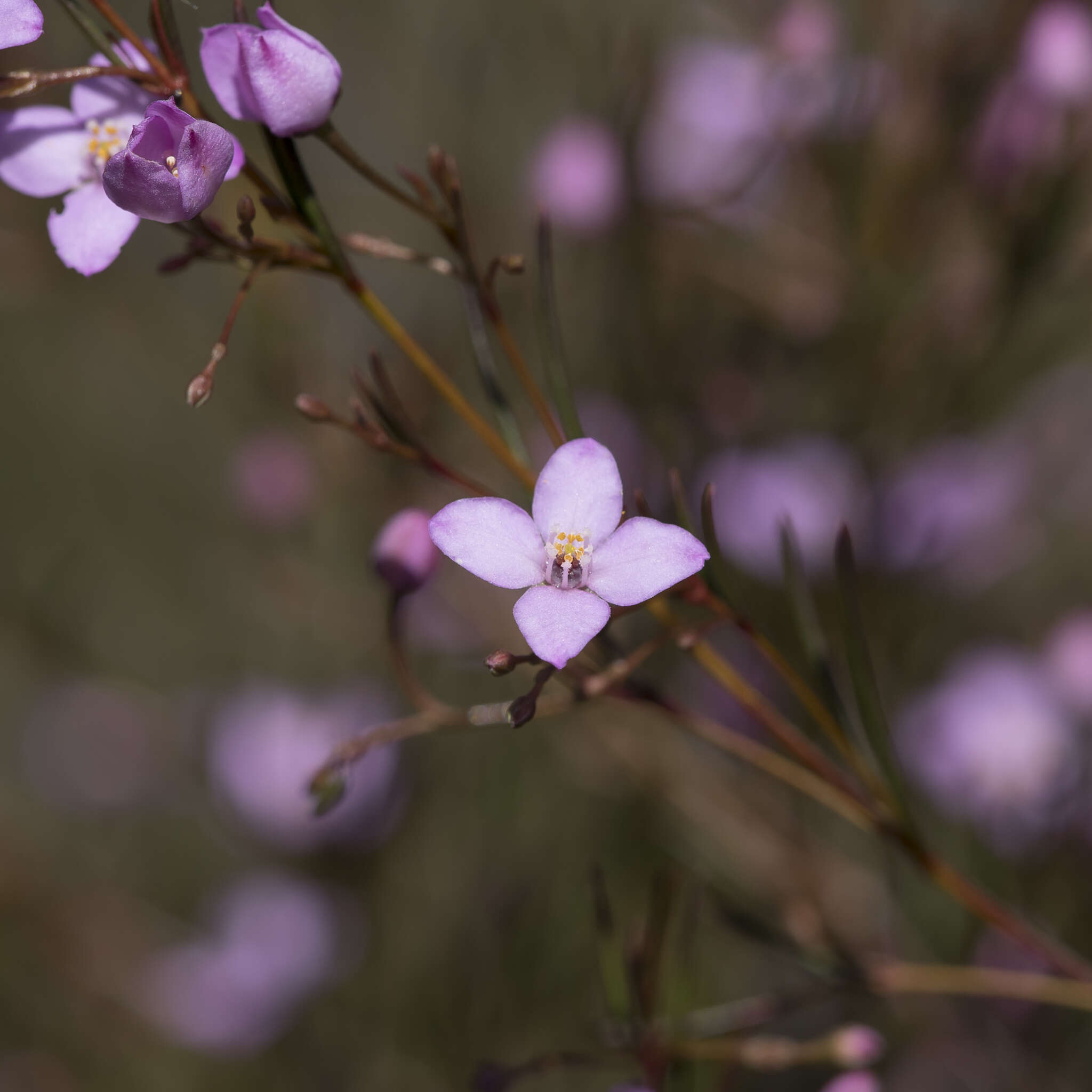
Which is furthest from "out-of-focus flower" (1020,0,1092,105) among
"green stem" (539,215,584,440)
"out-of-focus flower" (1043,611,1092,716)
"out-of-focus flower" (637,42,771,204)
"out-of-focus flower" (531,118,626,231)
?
"green stem" (539,215,584,440)

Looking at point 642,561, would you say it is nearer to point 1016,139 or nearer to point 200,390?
point 200,390

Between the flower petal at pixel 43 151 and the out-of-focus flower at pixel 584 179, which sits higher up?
the out-of-focus flower at pixel 584 179

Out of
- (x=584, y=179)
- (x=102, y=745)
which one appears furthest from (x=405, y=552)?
(x=102, y=745)

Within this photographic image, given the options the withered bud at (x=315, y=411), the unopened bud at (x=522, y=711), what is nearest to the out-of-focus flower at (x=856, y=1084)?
the unopened bud at (x=522, y=711)

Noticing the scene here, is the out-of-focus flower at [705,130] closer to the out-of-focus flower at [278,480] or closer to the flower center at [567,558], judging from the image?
the out-of-focus flower at [278,480]

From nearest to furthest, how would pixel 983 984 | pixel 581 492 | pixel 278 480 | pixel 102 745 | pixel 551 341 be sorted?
pixel 581 492 → pixel 551 341 → pixel 983 984 → pixel 278 480 → pixel 102 745

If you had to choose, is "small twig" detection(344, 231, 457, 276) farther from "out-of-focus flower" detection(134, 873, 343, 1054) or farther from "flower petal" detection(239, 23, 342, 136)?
"out-of-focus flower" detection(134, 873, 343, 1054)
